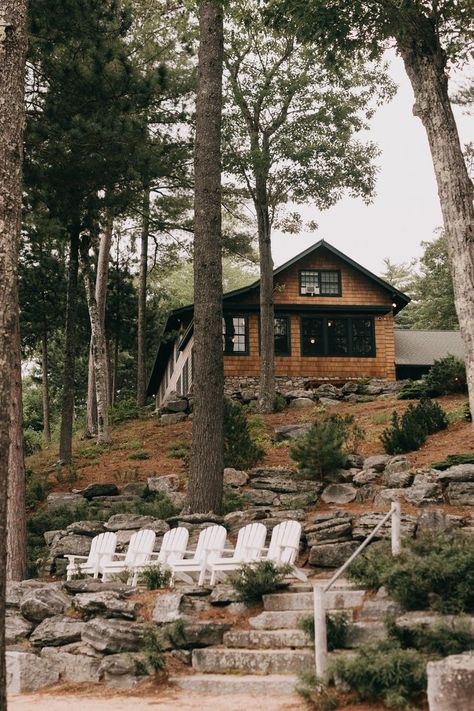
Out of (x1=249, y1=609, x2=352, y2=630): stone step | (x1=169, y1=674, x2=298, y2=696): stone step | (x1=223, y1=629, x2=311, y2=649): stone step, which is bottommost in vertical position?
(x1=169, y1=674, x2=298, y2=696): stone step

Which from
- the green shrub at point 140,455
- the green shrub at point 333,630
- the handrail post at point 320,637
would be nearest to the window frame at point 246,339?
the green shrub at point 140,455

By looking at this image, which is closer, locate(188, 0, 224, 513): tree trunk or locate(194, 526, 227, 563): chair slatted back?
locate(194, 526, 227, 563): chair slatted back

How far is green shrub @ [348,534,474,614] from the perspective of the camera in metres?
7.80

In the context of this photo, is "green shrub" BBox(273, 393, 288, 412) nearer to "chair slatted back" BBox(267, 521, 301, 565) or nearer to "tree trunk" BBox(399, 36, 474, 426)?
"tree trunk" BBox(399, 36, 474, 426)

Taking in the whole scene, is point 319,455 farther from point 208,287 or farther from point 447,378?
point 447,378

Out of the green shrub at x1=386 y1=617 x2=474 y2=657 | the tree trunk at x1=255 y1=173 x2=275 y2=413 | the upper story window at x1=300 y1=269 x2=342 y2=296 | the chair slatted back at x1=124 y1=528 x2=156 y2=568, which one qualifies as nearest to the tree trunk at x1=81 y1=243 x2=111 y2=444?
the tree trunk at x1=255 y1=173 x2=275 y2=413

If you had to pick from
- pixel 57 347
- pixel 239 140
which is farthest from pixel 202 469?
pixel 57 347

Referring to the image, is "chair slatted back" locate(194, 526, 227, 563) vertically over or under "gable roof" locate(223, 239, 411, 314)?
under

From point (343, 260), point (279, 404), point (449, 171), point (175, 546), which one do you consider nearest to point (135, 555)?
point (175, 546)

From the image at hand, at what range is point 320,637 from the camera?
7270mm

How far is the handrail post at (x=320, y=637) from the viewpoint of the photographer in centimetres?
721

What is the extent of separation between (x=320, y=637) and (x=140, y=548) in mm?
4300

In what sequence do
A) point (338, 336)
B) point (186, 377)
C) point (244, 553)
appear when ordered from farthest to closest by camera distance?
point (186, 377) < point (338, 336) < point (244, 553)

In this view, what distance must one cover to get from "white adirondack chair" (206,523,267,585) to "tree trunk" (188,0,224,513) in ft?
8.06
